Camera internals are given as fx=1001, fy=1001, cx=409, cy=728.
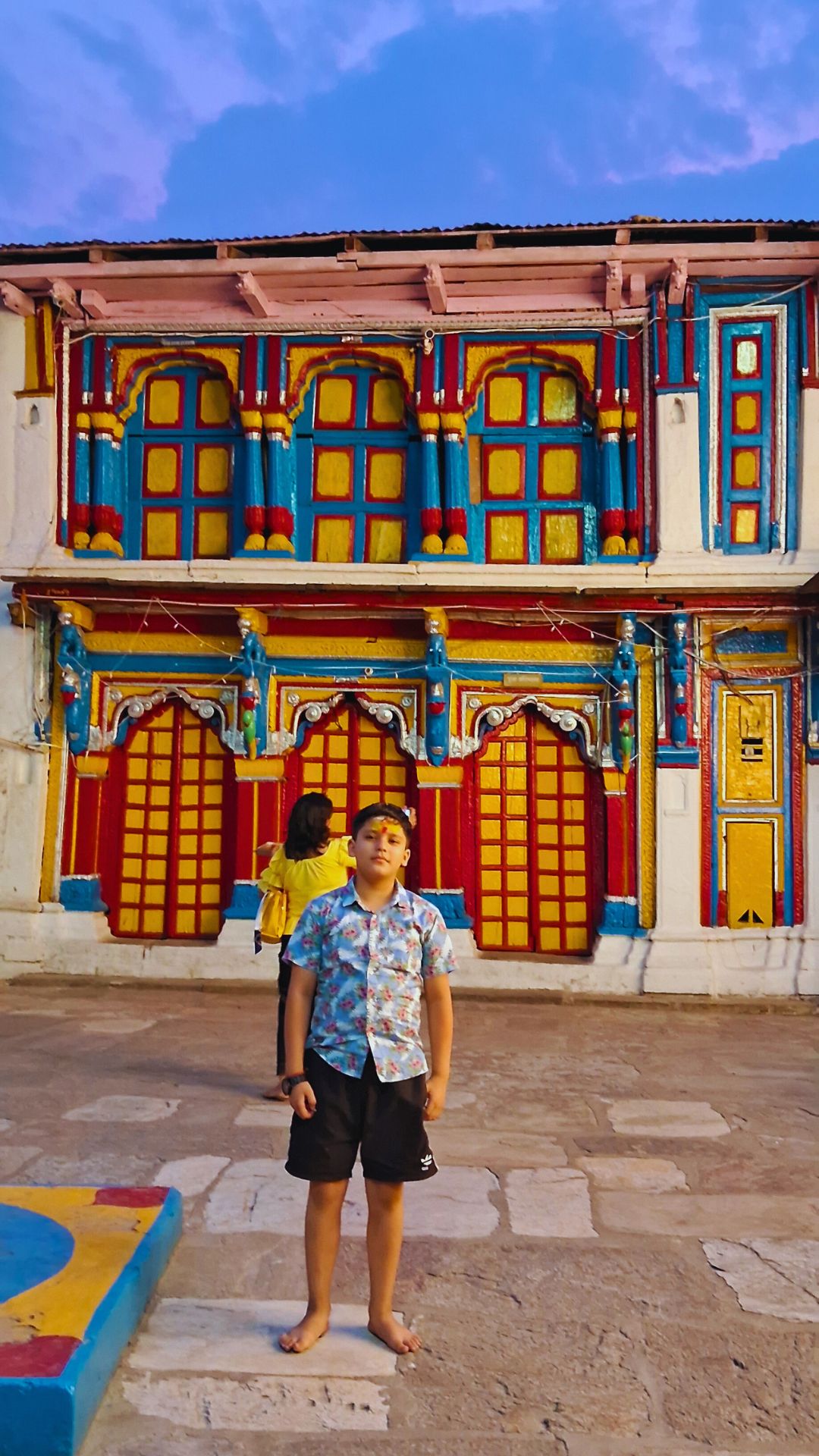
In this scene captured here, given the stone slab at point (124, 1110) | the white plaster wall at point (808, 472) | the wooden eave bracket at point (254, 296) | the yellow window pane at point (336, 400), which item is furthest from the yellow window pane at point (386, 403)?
the stone slab at point (124, 1110)

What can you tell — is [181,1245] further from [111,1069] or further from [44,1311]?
[111,1069]

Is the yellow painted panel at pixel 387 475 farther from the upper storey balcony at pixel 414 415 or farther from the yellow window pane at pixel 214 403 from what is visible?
the yellow window pane at pixel 214 403

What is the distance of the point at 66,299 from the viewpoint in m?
9.16

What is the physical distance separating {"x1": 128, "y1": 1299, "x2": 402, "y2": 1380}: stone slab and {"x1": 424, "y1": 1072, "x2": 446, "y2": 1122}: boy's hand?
63 cm

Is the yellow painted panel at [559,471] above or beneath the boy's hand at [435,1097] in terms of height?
above

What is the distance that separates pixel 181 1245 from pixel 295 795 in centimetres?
606

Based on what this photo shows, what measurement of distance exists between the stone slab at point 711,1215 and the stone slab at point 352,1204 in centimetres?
48

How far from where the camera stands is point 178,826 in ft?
30.7

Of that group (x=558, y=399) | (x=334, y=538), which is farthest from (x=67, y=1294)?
(x=558, y=399)

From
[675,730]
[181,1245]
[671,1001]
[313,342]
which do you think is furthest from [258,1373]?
[313,342]

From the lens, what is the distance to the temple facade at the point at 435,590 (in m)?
8.77

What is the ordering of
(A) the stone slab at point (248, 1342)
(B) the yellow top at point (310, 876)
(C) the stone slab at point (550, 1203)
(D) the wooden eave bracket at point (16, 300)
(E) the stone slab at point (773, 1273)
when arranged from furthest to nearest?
(D) the wooden eave bracket at point (16, 300)
(B) the yellow top at point (310, 876)
(C) the stone slab at point (550, 1203)
(E) the stone slab at point (773, 1273)
(A) the stone slab at point (248, 1342)

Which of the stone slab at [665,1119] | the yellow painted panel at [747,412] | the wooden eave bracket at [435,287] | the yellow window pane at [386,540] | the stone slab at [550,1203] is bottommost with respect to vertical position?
the stone slab at [665,1119]

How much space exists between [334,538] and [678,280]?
3779 millimetres
